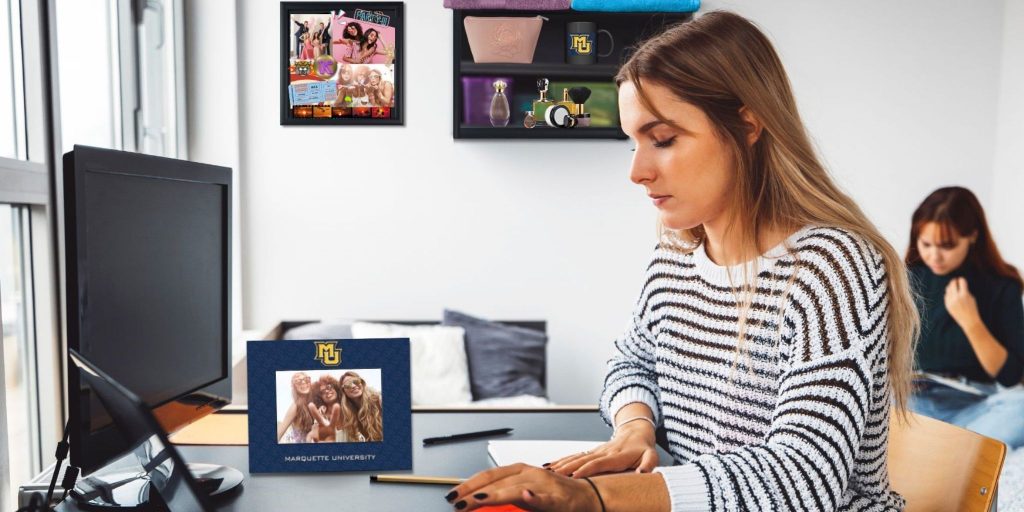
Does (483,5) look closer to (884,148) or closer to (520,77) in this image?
(520,77)

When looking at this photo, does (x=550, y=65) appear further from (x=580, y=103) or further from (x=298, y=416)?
(x=298, y=416)

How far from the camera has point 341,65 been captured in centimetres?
298

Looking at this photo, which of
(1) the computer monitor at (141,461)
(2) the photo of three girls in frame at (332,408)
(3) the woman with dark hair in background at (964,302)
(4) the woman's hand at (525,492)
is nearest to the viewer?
(1) the computer monitor at (141,461)

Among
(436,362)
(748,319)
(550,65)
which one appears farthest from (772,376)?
(550,65)

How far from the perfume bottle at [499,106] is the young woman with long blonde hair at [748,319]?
1842 millimetres

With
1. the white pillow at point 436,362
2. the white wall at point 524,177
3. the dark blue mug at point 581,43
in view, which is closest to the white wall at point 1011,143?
the white wall at point 524,177

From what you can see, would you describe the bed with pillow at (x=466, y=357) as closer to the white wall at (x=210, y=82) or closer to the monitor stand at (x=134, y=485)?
the white wall at (x=210, y=82)

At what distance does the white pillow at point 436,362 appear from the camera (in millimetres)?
2691

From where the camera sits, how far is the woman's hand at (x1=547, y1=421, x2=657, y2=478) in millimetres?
958

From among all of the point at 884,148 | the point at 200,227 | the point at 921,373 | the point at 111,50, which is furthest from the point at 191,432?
the point at 884,148

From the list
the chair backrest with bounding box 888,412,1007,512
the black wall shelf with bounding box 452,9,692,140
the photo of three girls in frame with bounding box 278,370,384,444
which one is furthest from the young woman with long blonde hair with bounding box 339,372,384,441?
the black wall shelf with bounding box 452,9,692,140

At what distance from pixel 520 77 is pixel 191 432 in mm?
2071

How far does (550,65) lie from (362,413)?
209 centimetres

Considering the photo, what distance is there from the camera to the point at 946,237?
2900mm
